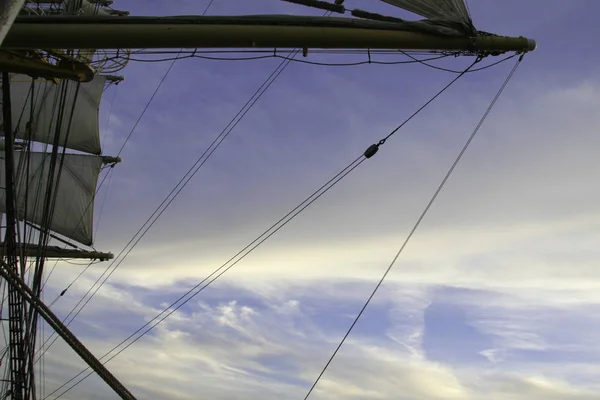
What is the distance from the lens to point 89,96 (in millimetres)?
41000

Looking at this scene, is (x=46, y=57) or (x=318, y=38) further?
(x=46, y=57)

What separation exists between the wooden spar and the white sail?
0.48 metres

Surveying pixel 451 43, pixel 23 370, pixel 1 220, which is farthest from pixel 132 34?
pixel 1 220

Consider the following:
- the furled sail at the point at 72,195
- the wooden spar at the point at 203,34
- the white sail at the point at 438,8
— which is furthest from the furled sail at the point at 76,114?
the white sail at the point at 438,8

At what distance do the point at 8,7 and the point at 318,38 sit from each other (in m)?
8.21

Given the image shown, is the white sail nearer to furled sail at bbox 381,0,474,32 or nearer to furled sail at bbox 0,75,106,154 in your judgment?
furled sail at bbox 381,0,474,32

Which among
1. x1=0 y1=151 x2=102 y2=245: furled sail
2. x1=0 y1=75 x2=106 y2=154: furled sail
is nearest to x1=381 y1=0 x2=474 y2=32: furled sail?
x1=0 y1=75 x2=106 y2=154: furled sail

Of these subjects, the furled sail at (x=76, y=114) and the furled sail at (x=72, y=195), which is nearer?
the furled sail at (x=76, y=114)

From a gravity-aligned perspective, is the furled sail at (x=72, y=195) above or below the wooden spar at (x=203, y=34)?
above

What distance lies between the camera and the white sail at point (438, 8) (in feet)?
45.3

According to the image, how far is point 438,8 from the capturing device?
13.8 m

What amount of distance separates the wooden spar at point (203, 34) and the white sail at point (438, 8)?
0.48 m

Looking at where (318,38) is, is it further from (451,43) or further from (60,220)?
(60,220)

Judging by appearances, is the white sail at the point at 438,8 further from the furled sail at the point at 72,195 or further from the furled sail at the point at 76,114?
the furled sail at the point at 72,195
